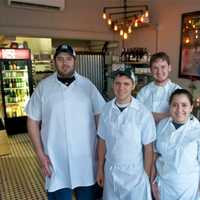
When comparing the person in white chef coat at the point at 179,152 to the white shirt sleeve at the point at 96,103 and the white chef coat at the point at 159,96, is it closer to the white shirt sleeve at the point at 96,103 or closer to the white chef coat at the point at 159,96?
the white chef coat at the point at 159,96

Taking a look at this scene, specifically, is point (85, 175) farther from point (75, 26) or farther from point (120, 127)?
point (75, 26)

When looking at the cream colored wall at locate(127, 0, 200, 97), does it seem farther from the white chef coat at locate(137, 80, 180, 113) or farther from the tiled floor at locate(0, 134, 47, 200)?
the tiled floor at locate(0, 134, 47, 200)

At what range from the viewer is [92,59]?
5.55 meters

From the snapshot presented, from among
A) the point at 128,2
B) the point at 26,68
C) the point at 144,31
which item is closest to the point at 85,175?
the point at 26,68

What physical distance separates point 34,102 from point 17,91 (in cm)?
331

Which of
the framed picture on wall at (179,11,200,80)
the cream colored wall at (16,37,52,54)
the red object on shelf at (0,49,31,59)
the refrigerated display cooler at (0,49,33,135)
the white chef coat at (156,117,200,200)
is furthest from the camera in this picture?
the cream colored wall at (16,37,52,54)

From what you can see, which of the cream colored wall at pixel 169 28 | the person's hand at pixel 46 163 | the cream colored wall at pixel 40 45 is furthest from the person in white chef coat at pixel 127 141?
the cream colored wall at pixel 40 45

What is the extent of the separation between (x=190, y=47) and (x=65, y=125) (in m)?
3.05

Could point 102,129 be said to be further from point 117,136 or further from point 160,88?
point 160,88

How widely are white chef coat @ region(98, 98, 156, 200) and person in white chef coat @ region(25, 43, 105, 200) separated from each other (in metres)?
0.19

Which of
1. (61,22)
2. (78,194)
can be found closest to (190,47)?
(61,22)

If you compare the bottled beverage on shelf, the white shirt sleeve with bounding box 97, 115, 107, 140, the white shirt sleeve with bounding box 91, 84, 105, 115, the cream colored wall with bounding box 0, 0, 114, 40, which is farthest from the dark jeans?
the cream colored wall with bounding box 0, 0, 114, 40

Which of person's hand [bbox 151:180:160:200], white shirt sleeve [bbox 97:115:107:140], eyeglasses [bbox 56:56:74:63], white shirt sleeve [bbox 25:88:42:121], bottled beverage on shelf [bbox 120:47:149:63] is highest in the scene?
bottled beverage on shelf [bbox 120:47:149:63]

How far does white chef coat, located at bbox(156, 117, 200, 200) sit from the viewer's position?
1.37 meters
